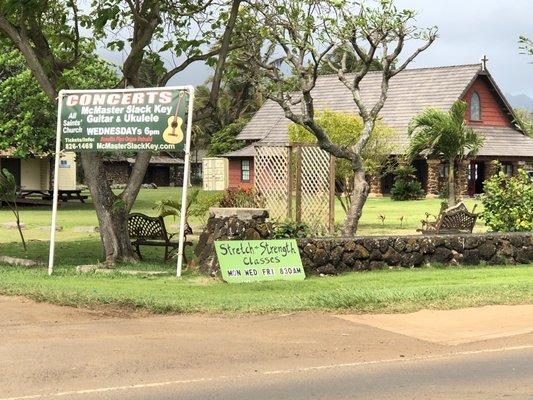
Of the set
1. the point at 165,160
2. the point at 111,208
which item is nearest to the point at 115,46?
the point at 111,208

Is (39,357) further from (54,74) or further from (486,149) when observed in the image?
(486,149)

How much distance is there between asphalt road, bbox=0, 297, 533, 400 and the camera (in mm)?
7375

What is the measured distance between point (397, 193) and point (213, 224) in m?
31.8

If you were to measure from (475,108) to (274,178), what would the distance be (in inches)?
1274

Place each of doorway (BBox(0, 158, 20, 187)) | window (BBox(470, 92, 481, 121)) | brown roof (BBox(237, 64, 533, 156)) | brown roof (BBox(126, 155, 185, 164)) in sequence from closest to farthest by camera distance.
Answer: brown roof (BBox(237, 64, 533, 156)) < doorway (BBox(0, 158, 20, 187)) < window (BBox(470, 92, 481, 121)) < brown roof (BBox(126, 155, 185, 164))

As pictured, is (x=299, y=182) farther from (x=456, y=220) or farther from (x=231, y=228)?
(x=231, y=228)

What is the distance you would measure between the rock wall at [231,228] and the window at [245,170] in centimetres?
4031

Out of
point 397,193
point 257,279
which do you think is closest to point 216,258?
point 257,279

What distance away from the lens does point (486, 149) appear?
48719 millimetres

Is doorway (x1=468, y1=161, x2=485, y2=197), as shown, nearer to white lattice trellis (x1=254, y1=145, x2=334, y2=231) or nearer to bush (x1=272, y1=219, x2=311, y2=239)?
white lattice trellis (x1=254, y1=145, x2=334, y2=231)

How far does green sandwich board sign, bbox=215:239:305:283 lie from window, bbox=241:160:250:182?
40.9 meters

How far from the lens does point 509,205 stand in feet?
65.0

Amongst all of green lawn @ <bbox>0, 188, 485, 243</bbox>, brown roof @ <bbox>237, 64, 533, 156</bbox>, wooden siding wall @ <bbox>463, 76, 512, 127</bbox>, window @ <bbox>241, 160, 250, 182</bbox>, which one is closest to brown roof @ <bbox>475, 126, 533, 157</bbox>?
brown roof @ <bbox>237, 64, 533, 156</bbox>

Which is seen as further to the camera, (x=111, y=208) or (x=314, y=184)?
(x=314, y=184)
